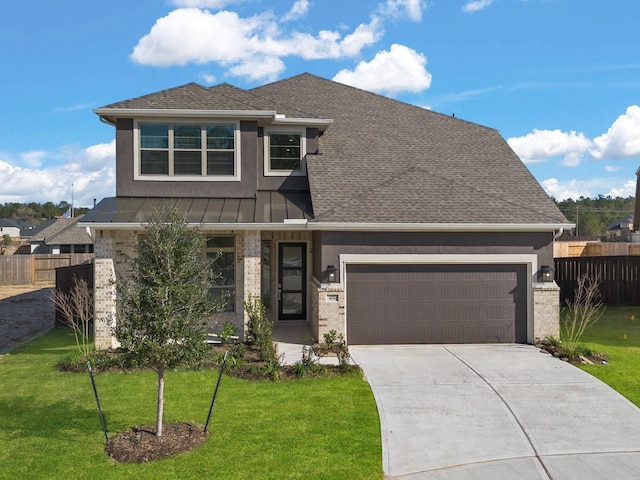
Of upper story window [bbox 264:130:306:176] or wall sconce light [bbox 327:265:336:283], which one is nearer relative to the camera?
wall sconce light [bbox 327:265:336:283]

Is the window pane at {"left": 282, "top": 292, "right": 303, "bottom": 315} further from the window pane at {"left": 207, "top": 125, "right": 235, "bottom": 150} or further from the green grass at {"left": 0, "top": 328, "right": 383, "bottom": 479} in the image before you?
the green grass at {"left": 0, "top": 328, "right": 383, "bottom": 479}

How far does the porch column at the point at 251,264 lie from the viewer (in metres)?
11.9

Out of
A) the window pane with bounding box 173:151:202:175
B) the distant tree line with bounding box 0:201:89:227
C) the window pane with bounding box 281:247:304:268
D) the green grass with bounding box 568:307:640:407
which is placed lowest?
the green grass with bounding box 568:307:640:407

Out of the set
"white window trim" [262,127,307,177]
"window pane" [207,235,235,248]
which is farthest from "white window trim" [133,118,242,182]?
"window pane" [207,235,235,248]

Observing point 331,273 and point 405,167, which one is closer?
point 331,273

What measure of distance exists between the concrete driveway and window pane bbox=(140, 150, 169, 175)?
6909mm

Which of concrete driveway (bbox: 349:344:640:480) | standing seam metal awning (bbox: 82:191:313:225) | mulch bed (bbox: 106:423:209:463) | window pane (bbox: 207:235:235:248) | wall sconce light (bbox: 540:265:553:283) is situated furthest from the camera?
window pane (bbox: 207:235:235:248)

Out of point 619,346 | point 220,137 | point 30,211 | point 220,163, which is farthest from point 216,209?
point 30,211

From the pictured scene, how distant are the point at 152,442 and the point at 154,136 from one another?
28.1 feet

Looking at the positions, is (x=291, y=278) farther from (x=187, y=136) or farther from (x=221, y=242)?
(x=187, y=136)

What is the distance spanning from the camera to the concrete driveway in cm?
606

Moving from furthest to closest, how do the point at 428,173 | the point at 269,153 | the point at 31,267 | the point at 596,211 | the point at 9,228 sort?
the point at 596,211
the point at 9,228
the point at 31,267
the point at 269,153
the point at 428,173

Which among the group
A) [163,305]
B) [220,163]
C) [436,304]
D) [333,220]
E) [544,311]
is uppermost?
[220,163]

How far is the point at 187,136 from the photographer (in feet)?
43.1
